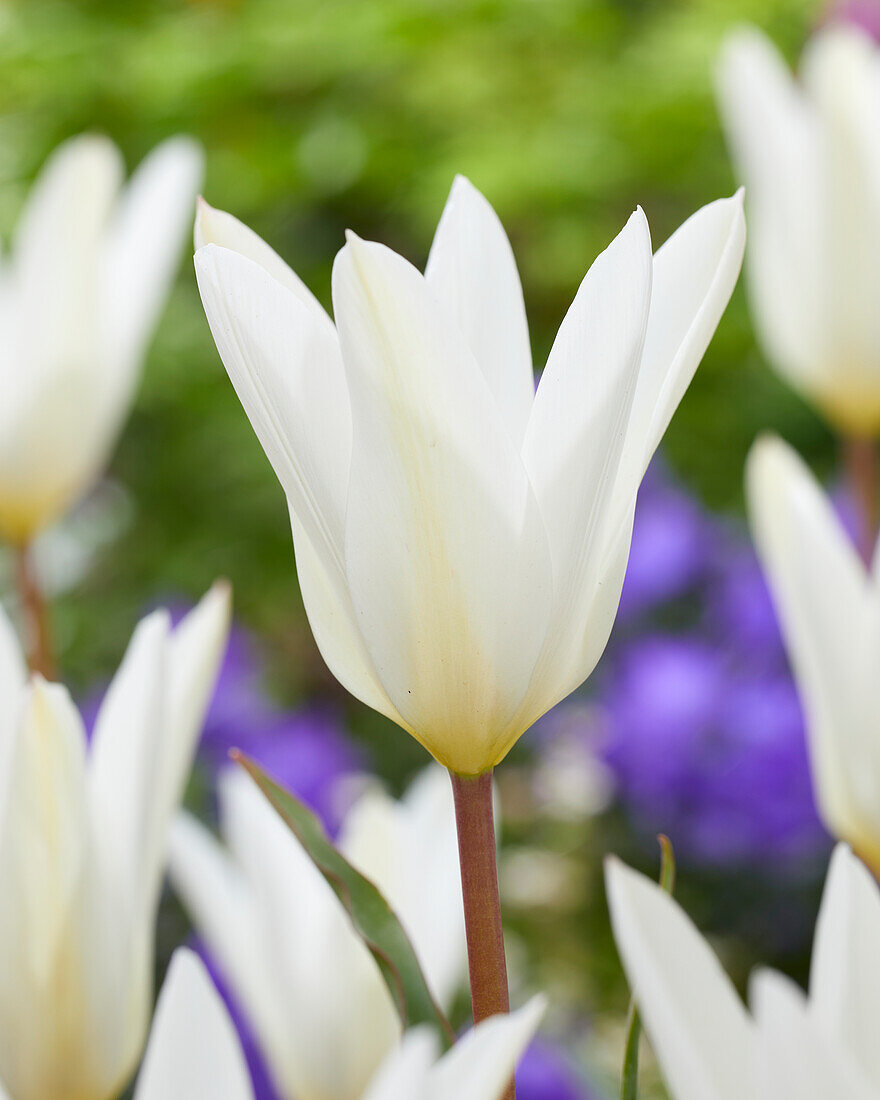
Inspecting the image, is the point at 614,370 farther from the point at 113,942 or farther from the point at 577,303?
A: the point at 113,942

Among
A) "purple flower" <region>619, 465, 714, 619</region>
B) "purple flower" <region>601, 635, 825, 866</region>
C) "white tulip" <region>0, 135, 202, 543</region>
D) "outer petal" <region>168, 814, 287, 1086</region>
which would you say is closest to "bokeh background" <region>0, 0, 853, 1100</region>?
"purple flower" <region>619, 465, 714, 619</region>

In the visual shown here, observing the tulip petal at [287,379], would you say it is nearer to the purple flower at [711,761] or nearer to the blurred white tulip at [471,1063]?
the blurred white tulip at [471,1063]

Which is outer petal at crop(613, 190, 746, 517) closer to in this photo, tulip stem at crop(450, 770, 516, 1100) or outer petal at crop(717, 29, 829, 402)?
tulip stem at crop(450, 770, 516, 1100)

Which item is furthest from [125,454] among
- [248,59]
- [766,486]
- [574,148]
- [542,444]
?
[542,444]

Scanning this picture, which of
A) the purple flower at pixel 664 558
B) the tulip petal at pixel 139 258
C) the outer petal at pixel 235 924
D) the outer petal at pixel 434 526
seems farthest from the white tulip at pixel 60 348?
the purple flower at pixel 664 558

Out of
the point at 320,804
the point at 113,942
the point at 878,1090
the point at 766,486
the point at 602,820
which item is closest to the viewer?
the point at 878,1090

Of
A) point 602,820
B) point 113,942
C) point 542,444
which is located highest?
point 542,444
